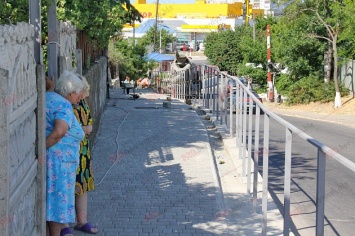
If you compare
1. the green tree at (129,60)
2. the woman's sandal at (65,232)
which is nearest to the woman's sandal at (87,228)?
the woman's sandal at (65,232)

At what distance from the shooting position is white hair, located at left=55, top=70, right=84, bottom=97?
573cm

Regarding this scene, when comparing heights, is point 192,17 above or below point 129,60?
above

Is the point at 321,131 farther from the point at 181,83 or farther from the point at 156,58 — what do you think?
the point at 156,58

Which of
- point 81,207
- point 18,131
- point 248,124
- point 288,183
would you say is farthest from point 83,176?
point 248,124

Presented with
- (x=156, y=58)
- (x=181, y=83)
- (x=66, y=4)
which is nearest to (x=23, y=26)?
(x=66, y=4)

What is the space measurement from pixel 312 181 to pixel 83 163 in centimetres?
375

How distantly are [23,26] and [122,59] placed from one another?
32228mm

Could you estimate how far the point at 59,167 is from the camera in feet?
18.2

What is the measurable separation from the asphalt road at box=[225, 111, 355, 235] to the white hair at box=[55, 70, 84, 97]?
190 cm

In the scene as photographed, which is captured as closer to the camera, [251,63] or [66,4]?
[66,4]

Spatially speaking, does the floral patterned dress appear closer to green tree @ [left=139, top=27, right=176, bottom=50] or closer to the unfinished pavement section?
the unfinished pavement section

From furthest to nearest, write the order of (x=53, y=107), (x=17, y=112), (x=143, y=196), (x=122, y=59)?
(x=122, y=59) → (x=143, y=196) → (x=53, y=107) → (x=17, y=112)

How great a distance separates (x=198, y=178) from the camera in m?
9.37

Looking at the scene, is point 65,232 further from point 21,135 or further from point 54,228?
point 21,135
